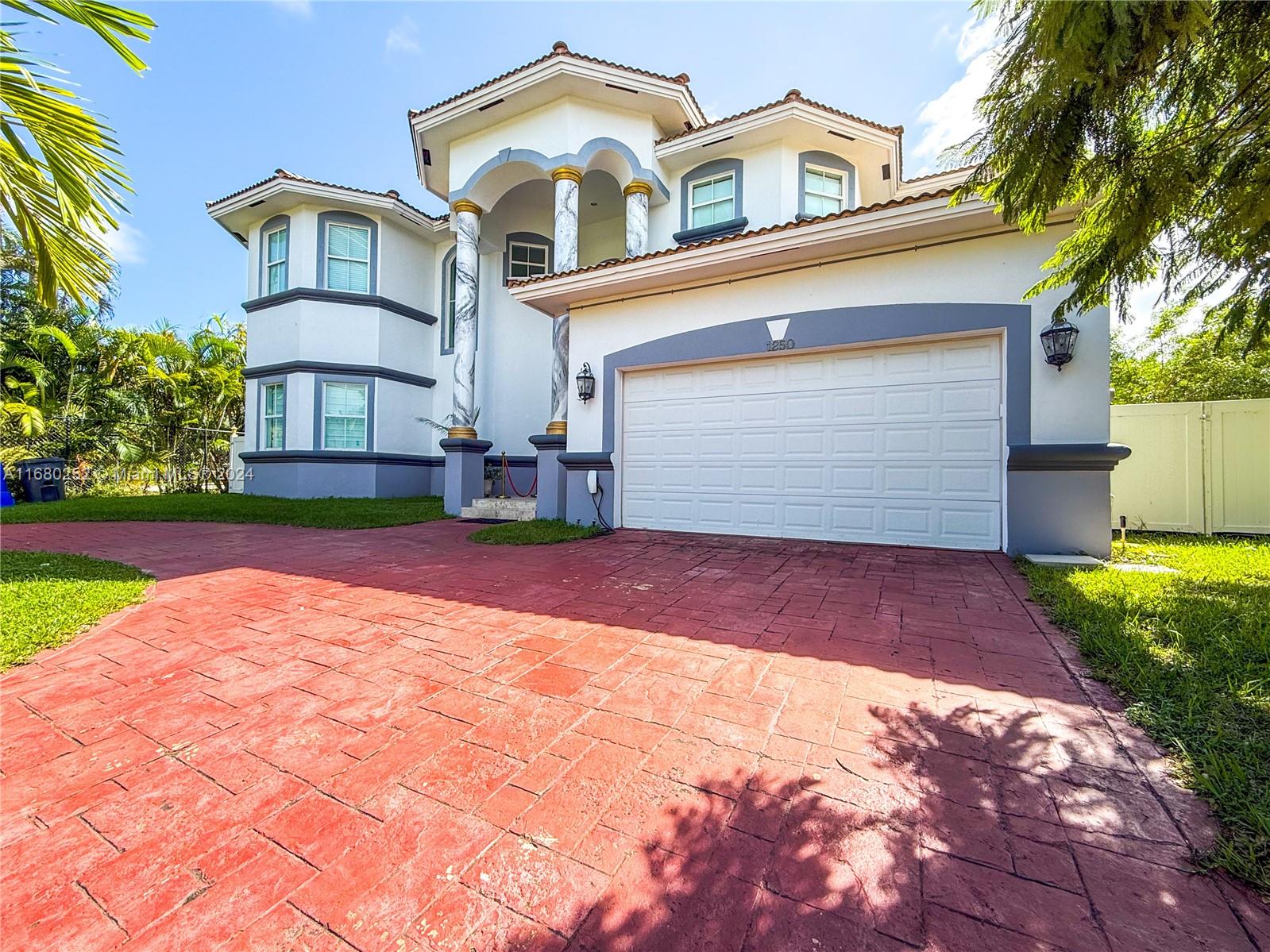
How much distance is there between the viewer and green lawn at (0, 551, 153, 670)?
9.72ft

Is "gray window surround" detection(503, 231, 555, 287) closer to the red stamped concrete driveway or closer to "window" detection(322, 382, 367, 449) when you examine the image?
"window" detection(322, 382, 367, 449)

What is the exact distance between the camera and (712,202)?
9797 mm

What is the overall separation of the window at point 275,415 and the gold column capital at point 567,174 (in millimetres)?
7853

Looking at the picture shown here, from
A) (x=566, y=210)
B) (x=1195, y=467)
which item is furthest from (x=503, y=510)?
(x=1195, y=467)

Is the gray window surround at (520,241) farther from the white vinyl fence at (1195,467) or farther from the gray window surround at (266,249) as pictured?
the white vinyl fence at (1195,467)

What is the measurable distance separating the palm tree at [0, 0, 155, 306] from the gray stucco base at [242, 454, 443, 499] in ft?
29.5

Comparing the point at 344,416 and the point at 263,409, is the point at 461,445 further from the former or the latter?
the point at 263,409

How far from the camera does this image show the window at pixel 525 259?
11977 mm

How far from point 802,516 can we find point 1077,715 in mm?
4161

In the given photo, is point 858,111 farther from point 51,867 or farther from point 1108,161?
point 51,867

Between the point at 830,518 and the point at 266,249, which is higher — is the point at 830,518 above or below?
below

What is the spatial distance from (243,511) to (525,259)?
8.06 metres

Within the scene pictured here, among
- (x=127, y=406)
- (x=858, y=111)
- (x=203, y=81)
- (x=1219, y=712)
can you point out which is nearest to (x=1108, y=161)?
(x=1219, y=712)

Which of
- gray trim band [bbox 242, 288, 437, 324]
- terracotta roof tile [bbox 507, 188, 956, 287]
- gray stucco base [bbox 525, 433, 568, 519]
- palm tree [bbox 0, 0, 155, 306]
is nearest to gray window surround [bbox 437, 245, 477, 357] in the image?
gray trim band [bbox 242, 288, 437, 324]
